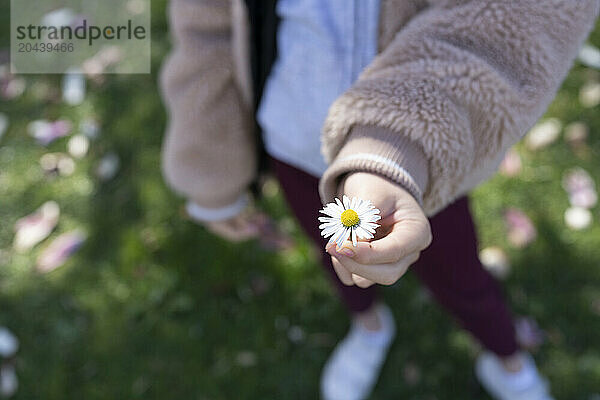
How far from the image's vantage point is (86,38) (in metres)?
2.48

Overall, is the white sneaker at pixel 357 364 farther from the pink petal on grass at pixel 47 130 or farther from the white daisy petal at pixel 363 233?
the pink petal on grass at pixel 47 130

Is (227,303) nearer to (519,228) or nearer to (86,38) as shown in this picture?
(519,228)

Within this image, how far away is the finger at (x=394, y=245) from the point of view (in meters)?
0.55

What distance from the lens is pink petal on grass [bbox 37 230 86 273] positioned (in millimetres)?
1976

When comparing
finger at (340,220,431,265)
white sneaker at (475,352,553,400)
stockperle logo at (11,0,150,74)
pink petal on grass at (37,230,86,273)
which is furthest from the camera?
stockperle logo at (11,0,150,74)

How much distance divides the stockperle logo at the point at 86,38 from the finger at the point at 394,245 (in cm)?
216

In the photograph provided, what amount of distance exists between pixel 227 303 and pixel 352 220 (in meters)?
1.36

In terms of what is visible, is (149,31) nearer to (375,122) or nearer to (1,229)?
(1,229)

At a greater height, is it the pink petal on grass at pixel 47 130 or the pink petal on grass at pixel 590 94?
the pink petal on grass at pixel 590 94

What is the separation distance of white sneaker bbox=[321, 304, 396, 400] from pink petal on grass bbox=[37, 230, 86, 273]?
109cm

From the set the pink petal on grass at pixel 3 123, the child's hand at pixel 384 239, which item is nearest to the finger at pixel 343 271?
the child's hand at pixel 384 239

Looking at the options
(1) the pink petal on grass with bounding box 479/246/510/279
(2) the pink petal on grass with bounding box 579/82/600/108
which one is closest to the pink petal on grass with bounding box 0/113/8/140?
(1) the pink petal on grass with bounding box 479/246/510/279

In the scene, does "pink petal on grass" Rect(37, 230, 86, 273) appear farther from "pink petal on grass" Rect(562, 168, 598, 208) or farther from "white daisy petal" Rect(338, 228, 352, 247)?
"pink petal on grass" Rect(562, 168, 598, 208)

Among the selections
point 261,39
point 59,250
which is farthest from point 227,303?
point 261,39
